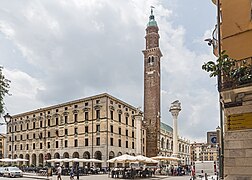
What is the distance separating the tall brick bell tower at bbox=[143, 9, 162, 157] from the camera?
71938mm

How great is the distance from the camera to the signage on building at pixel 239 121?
10719 millimetres

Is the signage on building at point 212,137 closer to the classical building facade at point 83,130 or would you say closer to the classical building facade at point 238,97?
the classical building facade at point 238,97

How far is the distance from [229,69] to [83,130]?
2190 inches

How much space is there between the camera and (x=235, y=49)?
38.1ft

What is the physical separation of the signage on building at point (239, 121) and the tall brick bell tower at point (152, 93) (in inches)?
2369

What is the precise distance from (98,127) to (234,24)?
171 ft

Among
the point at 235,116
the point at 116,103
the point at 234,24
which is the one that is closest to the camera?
the point at 235,116

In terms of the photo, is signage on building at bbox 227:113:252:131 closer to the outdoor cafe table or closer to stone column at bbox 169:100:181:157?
the outdoor cafe table

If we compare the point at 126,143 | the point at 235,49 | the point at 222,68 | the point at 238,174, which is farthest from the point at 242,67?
the point at 126,143

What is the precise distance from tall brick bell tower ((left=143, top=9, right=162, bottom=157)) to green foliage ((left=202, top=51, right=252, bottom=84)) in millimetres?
60597

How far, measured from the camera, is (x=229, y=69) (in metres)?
10.6

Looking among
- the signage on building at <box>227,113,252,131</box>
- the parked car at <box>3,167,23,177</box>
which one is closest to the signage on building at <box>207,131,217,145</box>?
the signage on building at <box>227,113,252,131</box>

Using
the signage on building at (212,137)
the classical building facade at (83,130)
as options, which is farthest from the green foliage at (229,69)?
the classical building facade at (83,130)

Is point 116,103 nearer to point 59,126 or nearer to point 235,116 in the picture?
point 59,126
